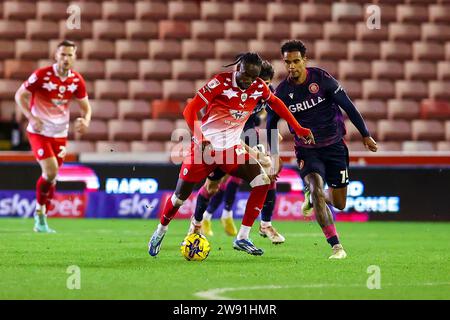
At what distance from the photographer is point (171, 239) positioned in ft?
37.0

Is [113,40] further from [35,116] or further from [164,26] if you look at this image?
[35,116]

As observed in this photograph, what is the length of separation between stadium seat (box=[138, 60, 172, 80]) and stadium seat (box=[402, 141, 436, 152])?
4326 millimetres

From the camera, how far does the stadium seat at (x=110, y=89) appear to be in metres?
17.8

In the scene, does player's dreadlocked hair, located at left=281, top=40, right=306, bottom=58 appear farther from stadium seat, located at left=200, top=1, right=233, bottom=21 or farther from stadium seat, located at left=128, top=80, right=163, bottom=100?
stadium seat, located at left=200, top=1, right=233, bottom=21

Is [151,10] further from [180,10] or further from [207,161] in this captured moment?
[207,161]

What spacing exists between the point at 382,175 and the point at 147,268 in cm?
789

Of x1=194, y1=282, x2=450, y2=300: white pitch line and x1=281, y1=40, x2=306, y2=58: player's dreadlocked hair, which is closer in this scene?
x1=194, y1=282, x2=450, y2=300: white pitch line

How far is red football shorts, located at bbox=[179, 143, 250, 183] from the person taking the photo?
8.70 metres

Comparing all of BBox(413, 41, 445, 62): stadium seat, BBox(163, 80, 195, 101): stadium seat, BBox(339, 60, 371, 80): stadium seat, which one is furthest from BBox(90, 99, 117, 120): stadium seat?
BBox(413, 41, 445, 62): stadium seat

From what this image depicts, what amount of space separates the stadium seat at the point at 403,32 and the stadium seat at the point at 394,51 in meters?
0.19

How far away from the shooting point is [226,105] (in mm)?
8883

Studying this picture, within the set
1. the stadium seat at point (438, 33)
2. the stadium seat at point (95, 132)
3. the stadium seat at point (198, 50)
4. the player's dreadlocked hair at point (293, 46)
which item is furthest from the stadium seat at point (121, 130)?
the player's dreadlocked hair at point (293, 46)
